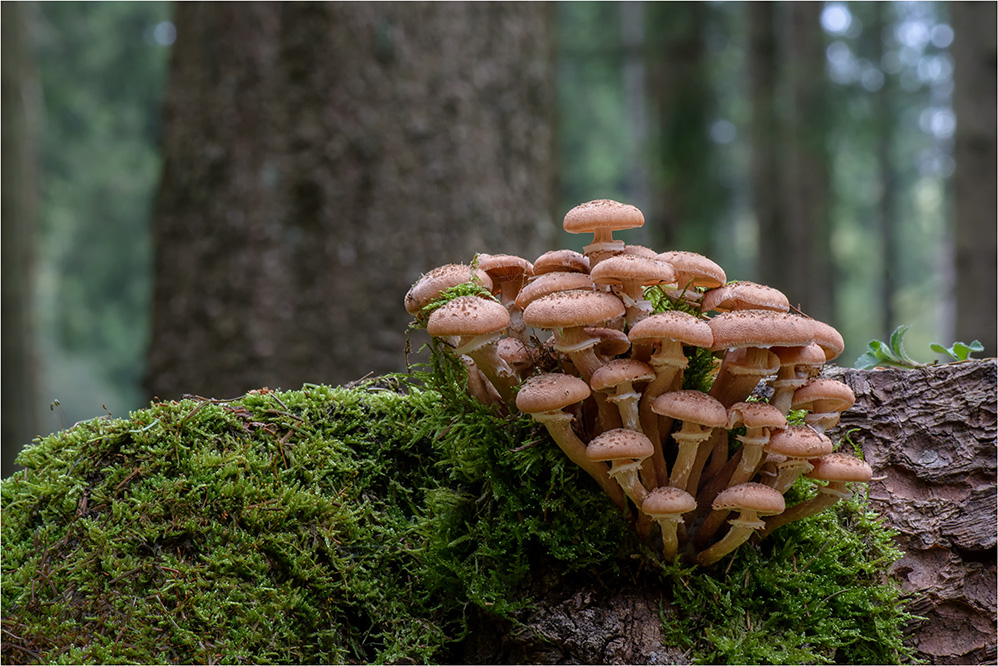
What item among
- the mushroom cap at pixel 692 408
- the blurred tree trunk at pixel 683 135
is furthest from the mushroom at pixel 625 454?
the blurred tree trunk at pixel 683 135

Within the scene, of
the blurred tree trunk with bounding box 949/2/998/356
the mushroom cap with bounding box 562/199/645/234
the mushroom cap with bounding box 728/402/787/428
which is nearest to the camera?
the mushroom cap with bounding box 728/402/787/428

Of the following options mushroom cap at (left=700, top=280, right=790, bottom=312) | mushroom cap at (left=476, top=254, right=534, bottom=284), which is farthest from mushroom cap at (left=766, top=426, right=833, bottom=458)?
mushroom cap at (left=476, top=254, right=534, bottom=284)

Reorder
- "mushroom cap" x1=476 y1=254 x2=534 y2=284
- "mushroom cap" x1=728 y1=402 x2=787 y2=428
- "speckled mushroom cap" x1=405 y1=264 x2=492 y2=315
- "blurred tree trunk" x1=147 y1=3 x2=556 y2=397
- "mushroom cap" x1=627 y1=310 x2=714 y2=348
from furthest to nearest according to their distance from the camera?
1. "blurred tree trunk" x1=147 y1=3 x2=556 y2=397
2. "mushroom cap" x1=476 y1=254 x2=534 y2=284
3. "speckled mushroom cap" x1=405 y1=264 x2=492 y2=315
4. "mushroom cap" x1=728 y1=402 x2=787 y2=428
5. "mushroom cap" x1=627 y1=310 x2=714 y2=348

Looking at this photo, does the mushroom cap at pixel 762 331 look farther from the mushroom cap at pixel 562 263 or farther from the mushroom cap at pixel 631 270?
the mushroom cap at pixel 562 263

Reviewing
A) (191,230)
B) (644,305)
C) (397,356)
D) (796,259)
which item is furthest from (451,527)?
(796,259)

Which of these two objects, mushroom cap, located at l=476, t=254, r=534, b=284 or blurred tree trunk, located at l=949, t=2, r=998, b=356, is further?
blurred tree trunk, located at l=949, t=2, r=998, b=356

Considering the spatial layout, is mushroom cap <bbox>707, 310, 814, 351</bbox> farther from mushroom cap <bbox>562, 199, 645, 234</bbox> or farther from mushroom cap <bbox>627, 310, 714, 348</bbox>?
mushroom cap <bbox>562, 199, 645, 234</bbox>

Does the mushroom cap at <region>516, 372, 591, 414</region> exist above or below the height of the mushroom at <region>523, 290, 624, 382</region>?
below
